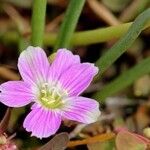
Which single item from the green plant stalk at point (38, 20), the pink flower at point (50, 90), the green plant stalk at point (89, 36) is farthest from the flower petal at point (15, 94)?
the green plant stalk at point (89, 36)

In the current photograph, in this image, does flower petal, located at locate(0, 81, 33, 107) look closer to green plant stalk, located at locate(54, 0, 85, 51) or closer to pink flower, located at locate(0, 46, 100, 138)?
pink flower, located at locate(0, 46, 100, 138)

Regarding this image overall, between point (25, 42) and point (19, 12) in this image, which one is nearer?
point (25, 42)

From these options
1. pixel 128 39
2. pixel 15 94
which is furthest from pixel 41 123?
pixel 128 39

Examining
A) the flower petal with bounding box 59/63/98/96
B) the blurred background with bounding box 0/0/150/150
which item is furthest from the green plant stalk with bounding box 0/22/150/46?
the flower petal with bounding box 59/63/98/96

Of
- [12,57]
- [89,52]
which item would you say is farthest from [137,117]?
[12,57]

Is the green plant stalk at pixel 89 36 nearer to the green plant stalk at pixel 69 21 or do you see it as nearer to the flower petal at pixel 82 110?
the green plant stalk at pixel 69 21

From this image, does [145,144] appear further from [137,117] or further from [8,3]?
[8,3]
